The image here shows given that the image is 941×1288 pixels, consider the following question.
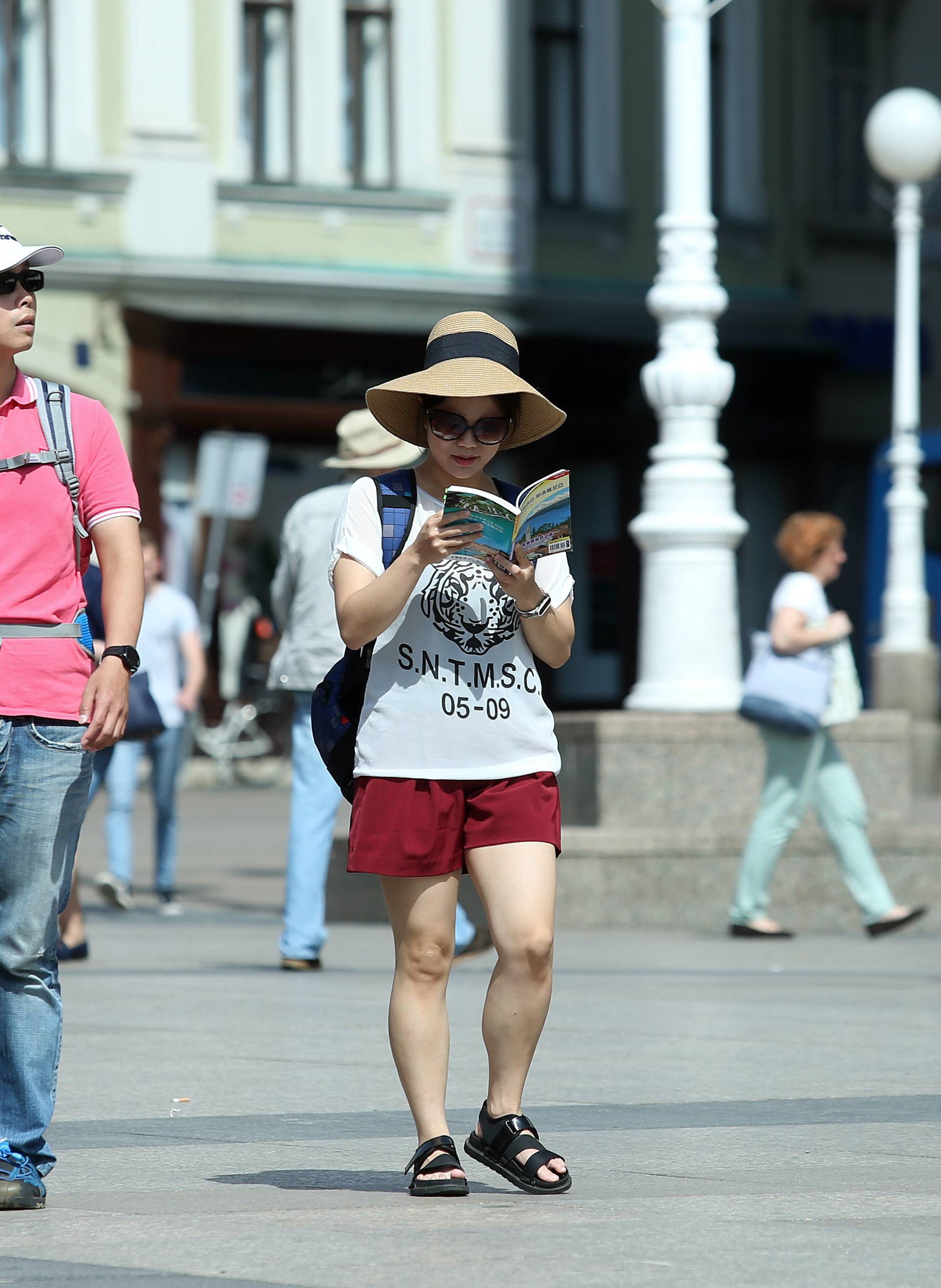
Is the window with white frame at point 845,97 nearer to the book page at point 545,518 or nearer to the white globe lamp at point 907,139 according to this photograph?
the white globe lamp at point 907,139

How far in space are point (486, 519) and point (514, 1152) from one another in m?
1.22

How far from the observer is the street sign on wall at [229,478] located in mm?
23000

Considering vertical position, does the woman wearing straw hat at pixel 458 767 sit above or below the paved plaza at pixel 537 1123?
above

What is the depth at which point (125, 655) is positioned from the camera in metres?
5.04

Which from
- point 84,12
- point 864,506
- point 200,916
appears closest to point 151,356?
point 84,12

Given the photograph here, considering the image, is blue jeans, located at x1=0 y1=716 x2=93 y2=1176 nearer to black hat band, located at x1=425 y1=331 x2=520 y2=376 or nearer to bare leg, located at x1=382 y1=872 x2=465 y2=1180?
bare leg, located at x1=382 y1=872 x2=465 y2=1180

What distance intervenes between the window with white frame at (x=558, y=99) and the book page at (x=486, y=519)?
2201 centimetres

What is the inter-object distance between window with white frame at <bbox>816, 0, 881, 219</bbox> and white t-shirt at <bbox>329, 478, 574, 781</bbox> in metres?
24.4

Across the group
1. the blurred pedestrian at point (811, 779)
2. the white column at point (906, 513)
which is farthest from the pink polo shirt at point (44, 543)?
the white column at point (906, 513)

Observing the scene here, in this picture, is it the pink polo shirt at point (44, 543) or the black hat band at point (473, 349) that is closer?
the pink polo shirt at point (44, 543)

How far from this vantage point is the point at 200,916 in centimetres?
1229

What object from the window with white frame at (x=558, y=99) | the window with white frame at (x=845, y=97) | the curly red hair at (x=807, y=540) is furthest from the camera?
the window with white frame at (x=845, y=97)

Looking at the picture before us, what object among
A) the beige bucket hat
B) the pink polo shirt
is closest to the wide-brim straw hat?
the pink polo shirt

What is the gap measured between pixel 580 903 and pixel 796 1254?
6.81m
